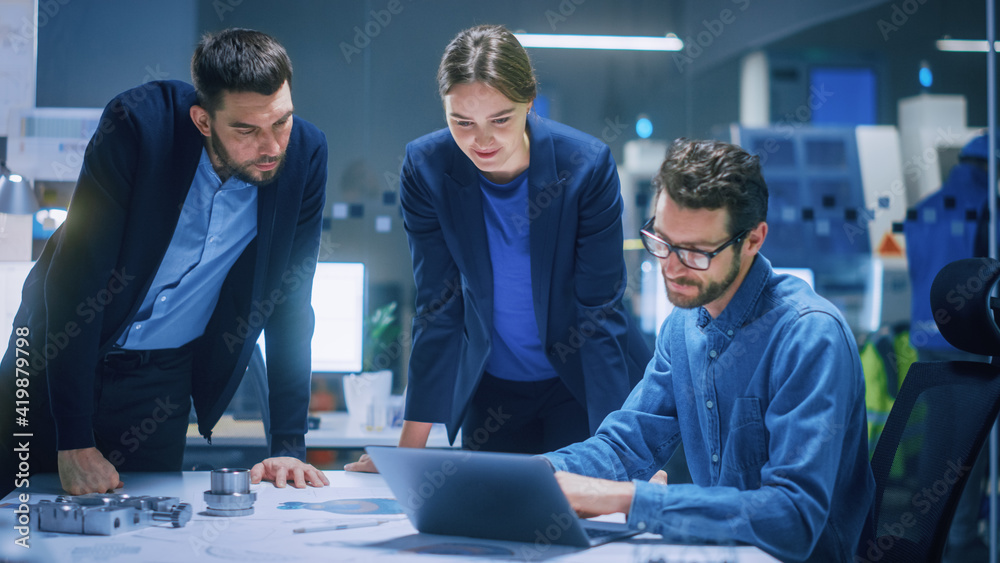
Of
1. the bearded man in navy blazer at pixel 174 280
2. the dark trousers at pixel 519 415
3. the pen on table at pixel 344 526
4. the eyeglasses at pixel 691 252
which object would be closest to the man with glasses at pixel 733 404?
the eyeglasses at pixel 691 252

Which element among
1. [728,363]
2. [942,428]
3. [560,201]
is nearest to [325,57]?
[560,201]

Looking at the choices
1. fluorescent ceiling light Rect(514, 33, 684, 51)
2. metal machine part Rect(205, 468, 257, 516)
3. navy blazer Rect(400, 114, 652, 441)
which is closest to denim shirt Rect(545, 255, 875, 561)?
navy blazer Rect(400, 114, 652, 441)

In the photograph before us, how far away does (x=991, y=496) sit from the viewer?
3428 millimetres

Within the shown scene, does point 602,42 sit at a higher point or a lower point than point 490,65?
higher

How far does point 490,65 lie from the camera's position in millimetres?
1628

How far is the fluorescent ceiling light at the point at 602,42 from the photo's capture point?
3.51 m

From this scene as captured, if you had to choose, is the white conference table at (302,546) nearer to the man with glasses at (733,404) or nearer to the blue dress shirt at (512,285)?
the man with glasses at (733,404)

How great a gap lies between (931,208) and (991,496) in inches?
49.1

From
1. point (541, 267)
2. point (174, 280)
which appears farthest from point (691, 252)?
point (174, 280)

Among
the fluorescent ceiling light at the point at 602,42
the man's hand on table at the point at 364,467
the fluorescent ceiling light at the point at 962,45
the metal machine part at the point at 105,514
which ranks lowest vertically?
the man's hand on table at the point at 364,467

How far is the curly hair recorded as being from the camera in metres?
1.29

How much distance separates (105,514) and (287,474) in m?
0.46

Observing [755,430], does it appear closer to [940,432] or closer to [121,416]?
[940,432]

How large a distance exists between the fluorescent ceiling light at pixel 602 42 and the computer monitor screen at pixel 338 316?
1264 millimetres
